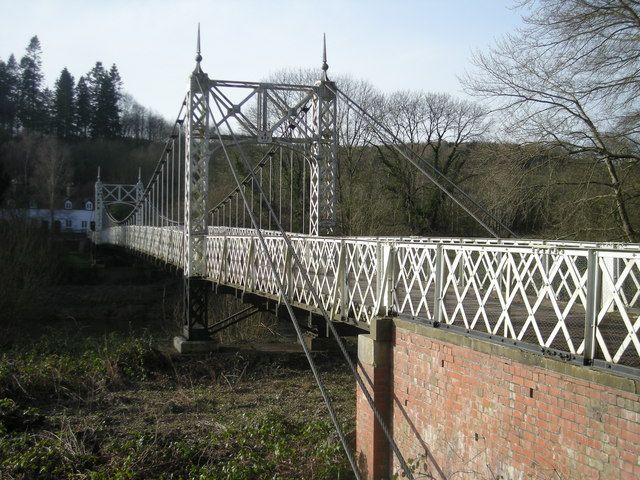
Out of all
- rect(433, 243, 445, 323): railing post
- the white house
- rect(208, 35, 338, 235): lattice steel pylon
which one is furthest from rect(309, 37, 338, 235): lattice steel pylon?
the white house

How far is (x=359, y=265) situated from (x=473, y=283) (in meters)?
2.49

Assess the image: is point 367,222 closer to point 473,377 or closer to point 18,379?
point 18,379

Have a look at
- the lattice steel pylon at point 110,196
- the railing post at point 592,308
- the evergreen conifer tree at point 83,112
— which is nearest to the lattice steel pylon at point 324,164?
the railing post at point 592,308

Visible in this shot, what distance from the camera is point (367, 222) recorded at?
23.5 meters

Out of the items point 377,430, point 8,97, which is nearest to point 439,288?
point 377,430

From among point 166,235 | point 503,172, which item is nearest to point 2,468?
point 503,172

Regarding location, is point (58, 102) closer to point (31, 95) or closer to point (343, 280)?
point (31, 95)

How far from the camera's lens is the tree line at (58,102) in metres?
52.9

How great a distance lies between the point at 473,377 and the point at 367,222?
1795 cm

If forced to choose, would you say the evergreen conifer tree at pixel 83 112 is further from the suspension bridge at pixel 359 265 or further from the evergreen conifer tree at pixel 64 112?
the suspension bridge at pixel 359 265

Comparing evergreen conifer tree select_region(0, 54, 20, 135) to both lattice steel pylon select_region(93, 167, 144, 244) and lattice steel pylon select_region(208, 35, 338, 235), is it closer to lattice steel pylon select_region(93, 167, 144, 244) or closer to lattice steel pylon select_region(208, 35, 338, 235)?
lattice steel pylon select_region(93, 167, 144, 244)

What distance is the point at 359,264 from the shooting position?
8.30 m

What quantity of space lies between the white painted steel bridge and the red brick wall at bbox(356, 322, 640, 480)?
25cm

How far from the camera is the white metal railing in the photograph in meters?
4.63
